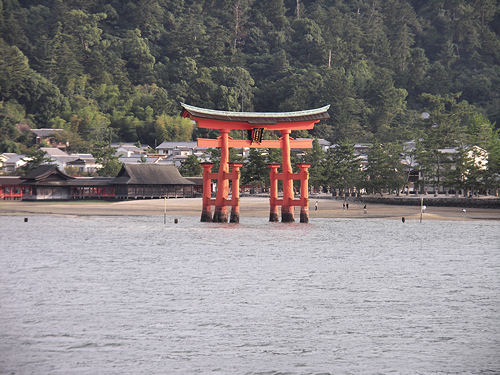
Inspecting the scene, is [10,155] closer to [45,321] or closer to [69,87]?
[69,87]

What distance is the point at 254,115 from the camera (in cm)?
5081

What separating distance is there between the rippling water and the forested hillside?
9798 centimetres

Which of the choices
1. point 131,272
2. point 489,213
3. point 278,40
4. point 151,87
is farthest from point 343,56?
point 131,272

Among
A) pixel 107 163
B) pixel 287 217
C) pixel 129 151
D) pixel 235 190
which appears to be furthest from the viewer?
pixel 129 151

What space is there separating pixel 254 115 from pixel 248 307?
30.1 metres

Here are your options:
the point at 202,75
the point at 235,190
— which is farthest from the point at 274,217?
the point at 202,75

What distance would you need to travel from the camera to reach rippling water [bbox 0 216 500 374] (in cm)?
1594

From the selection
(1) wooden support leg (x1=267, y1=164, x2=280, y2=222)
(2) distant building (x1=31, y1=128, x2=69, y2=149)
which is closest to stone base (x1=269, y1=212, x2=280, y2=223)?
(1) wooden support leg (x1=267, y1=164, x2=280, y2=222)

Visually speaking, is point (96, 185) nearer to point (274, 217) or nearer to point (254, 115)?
point (274, 217)

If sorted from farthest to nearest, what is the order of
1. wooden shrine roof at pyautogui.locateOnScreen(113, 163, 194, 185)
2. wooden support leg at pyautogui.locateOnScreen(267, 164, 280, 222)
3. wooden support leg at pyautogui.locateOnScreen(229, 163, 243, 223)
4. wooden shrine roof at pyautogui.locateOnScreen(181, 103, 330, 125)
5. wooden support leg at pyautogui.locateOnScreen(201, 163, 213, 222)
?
wooden shrine roof at pyautogui.locateOnScreen(113, 163, 194, 185) < wooden support leg at pyautogui.locateOnScreen(267, 164, 280, 222) < wooden support leg at pyautogui.locateOnScreen(201, 163, 213, 222) < wooden support leg at pyautogui.locateOnScreen(229, 163, 243, 223) < wooden shrine roof at pyautogui.locateOnScreen(181, 103, 330, 125)

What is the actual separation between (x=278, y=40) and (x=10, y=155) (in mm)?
100911

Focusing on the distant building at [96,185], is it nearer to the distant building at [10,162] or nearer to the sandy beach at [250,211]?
the sandy beach at [250,211]

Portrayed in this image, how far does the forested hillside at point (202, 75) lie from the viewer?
14838 centimetres

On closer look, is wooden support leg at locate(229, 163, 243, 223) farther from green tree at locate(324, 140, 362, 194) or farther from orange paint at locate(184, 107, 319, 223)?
green tree at locate(324, 140, 362, 194)
